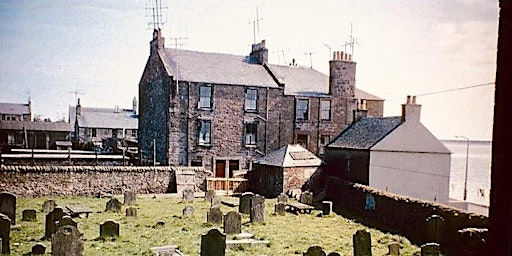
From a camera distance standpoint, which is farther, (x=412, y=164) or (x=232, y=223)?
(x=412, y=164)

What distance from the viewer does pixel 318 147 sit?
23547 mm

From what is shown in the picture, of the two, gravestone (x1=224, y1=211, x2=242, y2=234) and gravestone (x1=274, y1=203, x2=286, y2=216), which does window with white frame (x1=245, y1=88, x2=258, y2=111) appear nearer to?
gravestone (x1=274, y1=203, x2=286, y2=216)

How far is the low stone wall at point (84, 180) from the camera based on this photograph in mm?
16094

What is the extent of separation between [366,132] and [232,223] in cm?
976

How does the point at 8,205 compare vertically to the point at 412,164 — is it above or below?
below

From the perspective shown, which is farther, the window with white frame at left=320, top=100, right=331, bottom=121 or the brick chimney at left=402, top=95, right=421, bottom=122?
the window with white frame at left=320, top=100, right=331, bottom=121

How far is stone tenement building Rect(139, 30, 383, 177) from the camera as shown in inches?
832

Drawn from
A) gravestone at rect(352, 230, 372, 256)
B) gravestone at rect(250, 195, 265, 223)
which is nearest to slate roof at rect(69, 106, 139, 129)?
gravestone at rect(250, 195, 265, 223)

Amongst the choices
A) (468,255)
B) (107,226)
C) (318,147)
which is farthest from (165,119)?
(468,255)

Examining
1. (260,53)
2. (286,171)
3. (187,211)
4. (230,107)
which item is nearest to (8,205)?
(187,211)

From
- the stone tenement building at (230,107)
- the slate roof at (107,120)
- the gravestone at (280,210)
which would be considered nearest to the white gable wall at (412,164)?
the gravestone at (280,210)

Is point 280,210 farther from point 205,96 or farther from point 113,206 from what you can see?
point 205,96

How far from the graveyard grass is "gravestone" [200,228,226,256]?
2.65ft

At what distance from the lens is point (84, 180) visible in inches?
679
